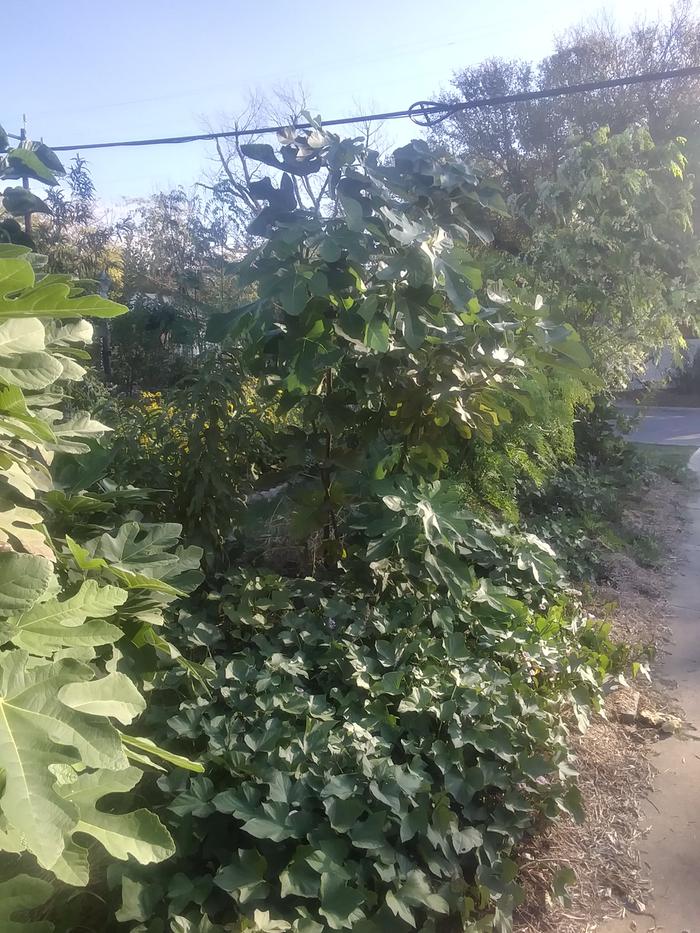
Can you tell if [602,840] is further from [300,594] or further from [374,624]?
[300,594]

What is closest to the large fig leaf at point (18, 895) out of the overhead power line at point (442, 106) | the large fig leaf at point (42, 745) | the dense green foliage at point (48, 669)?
the dense green foliage at point (48, 669)

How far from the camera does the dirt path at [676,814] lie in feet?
6.79

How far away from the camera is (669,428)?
46.2 feet

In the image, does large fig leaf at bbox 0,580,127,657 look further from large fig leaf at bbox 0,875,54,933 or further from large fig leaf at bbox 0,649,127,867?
large fig leaf at bbox 0,875,54,933

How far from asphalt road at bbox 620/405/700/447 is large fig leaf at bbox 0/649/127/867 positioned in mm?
10048

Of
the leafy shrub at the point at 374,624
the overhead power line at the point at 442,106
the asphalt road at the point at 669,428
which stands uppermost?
the overhead power line at the point at 442,106

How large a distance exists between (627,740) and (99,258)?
844cm

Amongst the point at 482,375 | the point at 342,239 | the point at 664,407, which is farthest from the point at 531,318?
the point at 664,407

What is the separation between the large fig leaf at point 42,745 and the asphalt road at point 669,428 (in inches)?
396

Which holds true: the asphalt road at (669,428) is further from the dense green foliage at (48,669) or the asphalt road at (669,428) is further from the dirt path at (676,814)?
the dense green foliage at (48,669)

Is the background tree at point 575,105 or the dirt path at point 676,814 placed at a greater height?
the background tree at point 575,105

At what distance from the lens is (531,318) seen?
2.80 m

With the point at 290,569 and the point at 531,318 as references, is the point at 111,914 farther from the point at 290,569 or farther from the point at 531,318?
the point at 531,318

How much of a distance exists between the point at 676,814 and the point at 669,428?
13.0m
